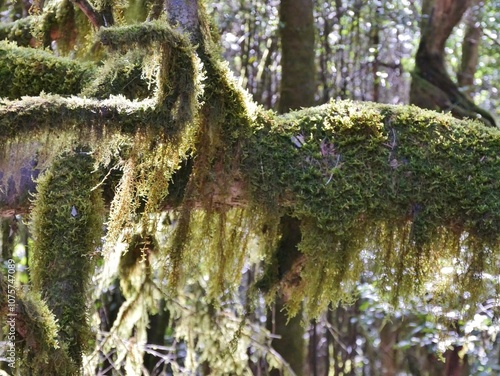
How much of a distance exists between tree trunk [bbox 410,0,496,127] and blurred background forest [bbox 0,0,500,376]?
2.49 feet

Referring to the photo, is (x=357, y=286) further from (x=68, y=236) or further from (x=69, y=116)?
(x=69, y=116)

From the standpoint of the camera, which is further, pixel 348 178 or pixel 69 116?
pixel 348 178

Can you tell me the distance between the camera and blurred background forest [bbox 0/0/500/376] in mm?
4757

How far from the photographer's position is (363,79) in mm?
6945

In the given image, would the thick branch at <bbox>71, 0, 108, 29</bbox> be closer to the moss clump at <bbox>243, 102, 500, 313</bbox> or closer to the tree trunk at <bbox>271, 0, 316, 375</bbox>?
the moss clump at <bbox>243, 102, 500, 313</bbox>

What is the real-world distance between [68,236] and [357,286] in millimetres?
3268

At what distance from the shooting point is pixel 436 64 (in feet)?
16.0

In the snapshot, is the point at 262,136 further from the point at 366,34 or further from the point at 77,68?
the point at 366,34

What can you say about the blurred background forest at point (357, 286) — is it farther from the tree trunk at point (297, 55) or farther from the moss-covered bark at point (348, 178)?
the moss-covered bark at point (348, 178)

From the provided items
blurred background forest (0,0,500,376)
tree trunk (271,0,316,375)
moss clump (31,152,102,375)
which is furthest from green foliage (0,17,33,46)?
tree trunk (271,0,316,375)

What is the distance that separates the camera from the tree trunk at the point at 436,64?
15.7 ft

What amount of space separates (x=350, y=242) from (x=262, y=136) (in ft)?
1.62

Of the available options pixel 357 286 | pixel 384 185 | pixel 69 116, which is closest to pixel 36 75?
pixel 69 116

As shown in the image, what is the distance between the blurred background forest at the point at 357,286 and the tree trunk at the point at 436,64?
760 mm
